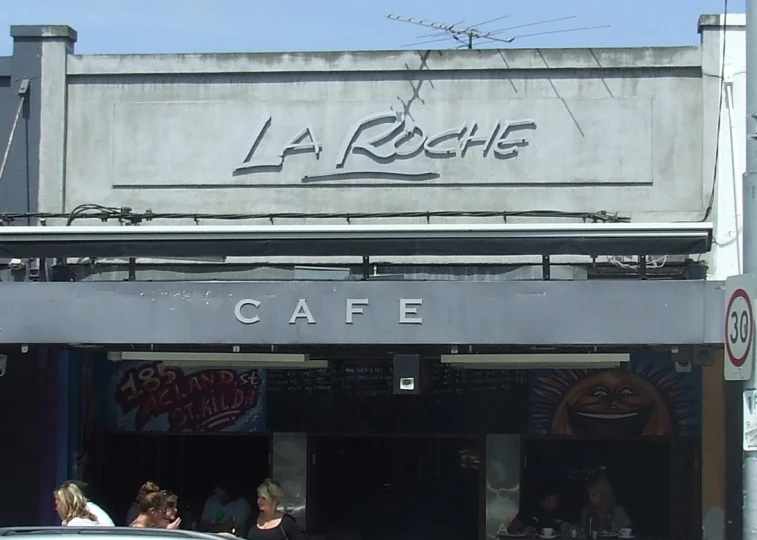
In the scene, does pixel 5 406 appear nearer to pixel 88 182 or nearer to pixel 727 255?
pixel 88 182

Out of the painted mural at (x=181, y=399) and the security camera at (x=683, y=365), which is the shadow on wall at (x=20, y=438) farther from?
the security camera at (x=683, y=365)

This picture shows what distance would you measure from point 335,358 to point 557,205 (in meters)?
3.20

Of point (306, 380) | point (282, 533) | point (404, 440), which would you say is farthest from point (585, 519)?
point (282, 533)

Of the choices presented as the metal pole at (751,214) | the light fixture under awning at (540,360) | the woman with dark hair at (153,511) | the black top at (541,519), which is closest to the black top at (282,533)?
the woman with dark hair at (153,511)

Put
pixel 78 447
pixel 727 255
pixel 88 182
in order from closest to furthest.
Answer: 1. pixel 727 255
2. pixel 88 182
3. pixel 78 447

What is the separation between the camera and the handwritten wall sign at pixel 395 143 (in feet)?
43.3

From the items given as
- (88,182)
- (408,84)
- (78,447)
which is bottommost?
(78,447)

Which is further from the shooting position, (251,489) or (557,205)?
(251,489)

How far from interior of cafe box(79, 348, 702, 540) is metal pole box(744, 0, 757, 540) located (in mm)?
6049

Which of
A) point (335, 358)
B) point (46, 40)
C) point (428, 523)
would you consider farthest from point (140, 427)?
point (46, 40)

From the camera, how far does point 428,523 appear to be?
50.3ft

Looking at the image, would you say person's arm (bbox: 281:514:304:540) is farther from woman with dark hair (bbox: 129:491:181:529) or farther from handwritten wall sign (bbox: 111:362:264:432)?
handwritten wall sign (bbox: 111:362:264:432)

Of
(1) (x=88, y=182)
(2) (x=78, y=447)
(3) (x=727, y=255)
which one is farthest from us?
(2) (x=78, y=447)

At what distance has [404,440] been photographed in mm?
15047
